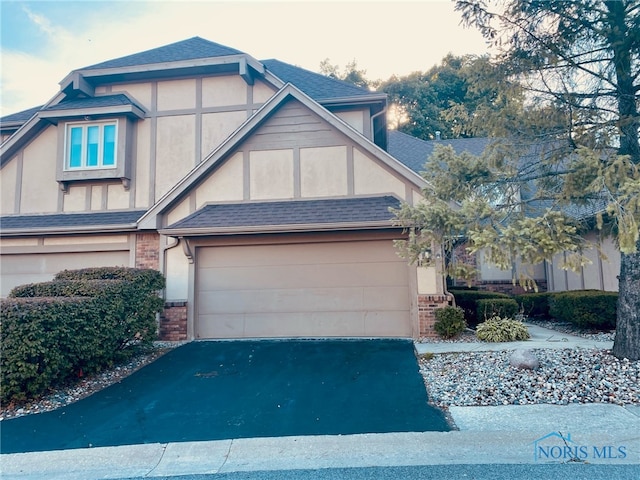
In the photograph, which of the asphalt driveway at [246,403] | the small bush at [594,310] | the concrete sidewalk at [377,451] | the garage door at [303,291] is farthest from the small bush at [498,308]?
the concrete sidewalk at [377,451]

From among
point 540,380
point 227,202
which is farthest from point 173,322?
point 540,380

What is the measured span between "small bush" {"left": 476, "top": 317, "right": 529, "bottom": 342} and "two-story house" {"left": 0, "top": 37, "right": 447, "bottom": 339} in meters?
1.01

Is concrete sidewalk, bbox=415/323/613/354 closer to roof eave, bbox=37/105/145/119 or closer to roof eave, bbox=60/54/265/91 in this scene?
roof eave, bbox=60/54/265/91

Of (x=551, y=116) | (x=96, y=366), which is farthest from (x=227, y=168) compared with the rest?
(x=551, y=116)

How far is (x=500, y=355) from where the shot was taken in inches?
265

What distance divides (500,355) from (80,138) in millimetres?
11605

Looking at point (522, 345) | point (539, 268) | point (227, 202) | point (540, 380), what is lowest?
point (540, 380)

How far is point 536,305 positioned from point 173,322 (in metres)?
9.80

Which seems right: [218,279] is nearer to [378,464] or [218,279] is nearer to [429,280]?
[429,280]

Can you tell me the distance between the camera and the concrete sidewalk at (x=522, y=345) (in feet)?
23.4

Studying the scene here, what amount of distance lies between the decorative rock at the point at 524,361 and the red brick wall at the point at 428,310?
2.45 m

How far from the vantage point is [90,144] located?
1120 centimetres

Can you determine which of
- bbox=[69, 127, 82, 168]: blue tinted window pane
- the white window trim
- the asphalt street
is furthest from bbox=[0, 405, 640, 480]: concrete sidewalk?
bbox=[69, 127, 82, 168]: blue tinted window pane

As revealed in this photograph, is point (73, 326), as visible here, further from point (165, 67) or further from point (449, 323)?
point (165, 67)
